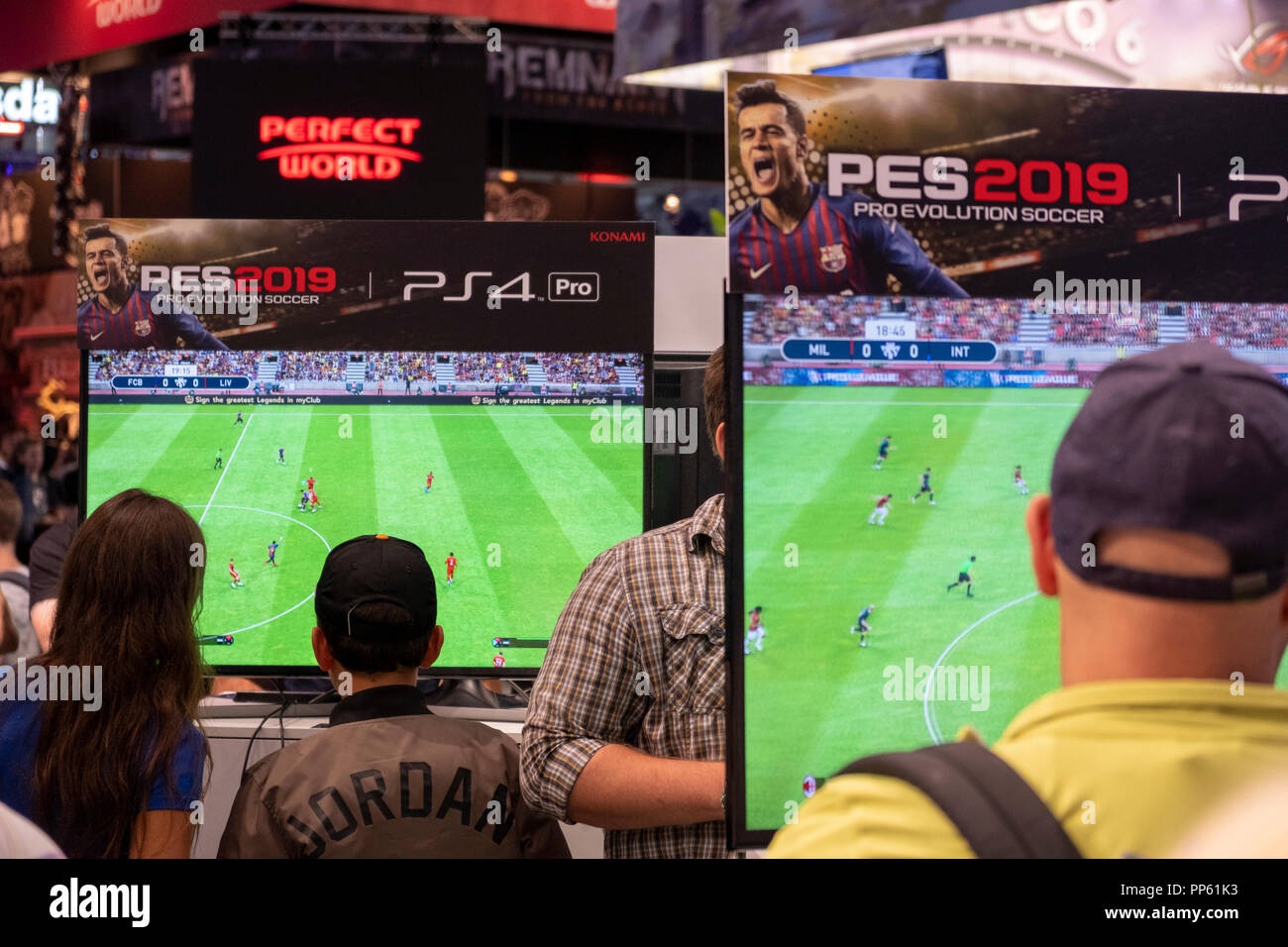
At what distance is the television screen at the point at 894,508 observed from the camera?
1.64 meters

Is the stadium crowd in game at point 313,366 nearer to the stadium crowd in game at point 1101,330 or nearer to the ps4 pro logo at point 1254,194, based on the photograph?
the stadium crowd in game at point 1101,330

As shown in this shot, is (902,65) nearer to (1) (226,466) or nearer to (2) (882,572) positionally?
(1) (226,466)

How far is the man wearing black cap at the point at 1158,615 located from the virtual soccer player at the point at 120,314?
9.06 feet

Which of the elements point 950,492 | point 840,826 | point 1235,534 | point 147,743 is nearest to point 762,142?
point 950,492

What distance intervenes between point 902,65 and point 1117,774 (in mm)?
8130

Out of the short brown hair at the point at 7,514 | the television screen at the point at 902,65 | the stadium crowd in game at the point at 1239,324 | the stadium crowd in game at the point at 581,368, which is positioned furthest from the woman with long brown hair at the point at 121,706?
the television screen at the point at 902,65

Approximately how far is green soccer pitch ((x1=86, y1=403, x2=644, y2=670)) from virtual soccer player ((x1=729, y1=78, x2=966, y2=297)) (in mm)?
1721

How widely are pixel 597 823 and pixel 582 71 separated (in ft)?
45.8

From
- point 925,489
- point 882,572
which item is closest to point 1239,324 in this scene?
point 925,489

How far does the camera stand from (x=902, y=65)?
8445 mm

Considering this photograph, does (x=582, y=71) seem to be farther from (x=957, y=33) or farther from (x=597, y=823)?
(x=597, y=823)

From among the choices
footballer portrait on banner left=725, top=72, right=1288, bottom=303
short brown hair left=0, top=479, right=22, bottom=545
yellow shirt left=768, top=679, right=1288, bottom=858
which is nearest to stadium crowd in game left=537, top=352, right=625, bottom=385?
footballer portrait on banner left=725, top=72, right=1288, bottom=303

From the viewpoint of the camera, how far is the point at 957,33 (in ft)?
28.6

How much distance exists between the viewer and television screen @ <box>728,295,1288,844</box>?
1.64 metres
